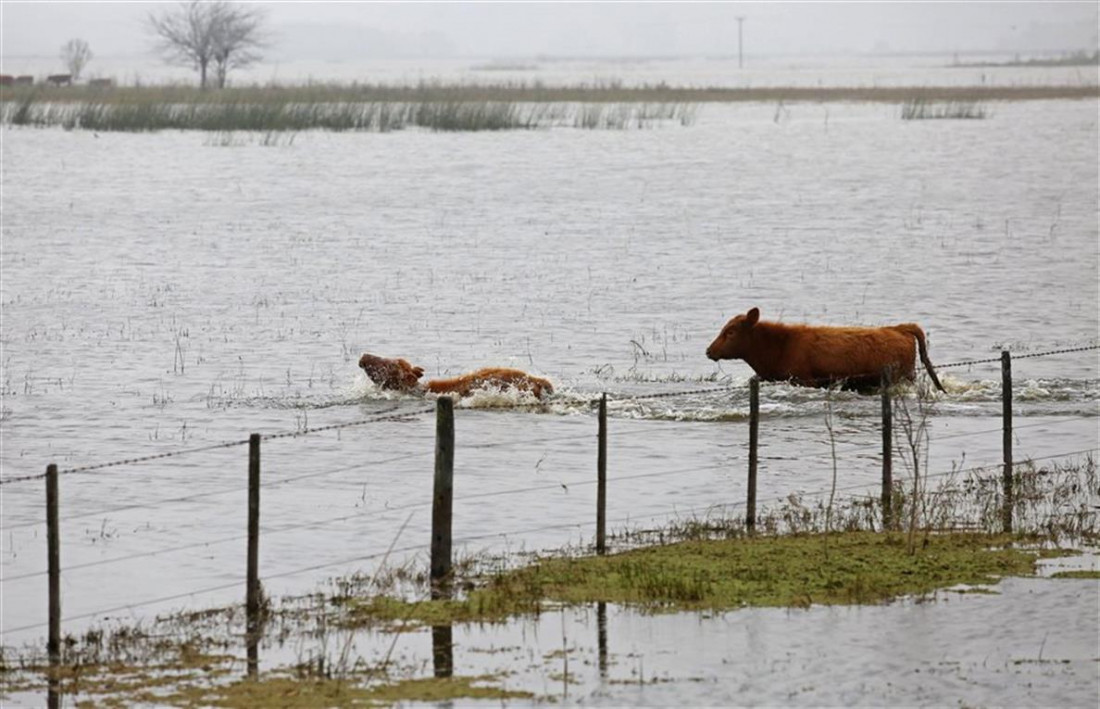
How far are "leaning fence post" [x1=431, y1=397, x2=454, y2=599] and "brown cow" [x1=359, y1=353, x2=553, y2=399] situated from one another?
27.3 ft

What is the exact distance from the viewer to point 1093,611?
12.6 meters

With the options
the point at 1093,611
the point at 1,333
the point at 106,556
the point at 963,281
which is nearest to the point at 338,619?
the point at 106,556

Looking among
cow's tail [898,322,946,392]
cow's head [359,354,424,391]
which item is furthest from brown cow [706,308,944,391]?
cow's head [359,354,424,391]

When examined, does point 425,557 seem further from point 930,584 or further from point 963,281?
point 963,281

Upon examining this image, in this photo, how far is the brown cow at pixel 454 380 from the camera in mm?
21906

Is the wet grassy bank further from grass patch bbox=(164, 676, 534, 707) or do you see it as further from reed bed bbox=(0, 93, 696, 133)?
reed bed bbox=(0, 93, 696, 133)

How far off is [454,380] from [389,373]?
83cm

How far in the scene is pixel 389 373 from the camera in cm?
2252

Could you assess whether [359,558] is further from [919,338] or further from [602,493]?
[919,338]

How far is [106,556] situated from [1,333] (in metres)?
14.9

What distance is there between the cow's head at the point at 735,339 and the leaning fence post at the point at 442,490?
8.83m

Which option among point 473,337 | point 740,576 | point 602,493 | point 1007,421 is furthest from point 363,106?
point 740,576

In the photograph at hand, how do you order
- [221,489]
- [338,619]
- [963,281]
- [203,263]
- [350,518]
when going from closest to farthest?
[338,619] → [350,518] → [221,489] → [963,281] → [203,263]

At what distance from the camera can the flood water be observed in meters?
16.1
